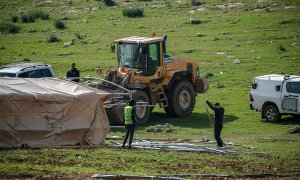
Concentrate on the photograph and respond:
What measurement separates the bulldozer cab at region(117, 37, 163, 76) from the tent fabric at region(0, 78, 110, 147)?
20.2ft

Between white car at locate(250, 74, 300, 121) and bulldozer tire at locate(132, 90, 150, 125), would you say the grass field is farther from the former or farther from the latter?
bulldozer tire at locate(132, 90, 150, 125)

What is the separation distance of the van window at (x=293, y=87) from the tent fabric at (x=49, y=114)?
9.02 meters

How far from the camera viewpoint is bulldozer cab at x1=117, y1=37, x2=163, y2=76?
36.8 metres

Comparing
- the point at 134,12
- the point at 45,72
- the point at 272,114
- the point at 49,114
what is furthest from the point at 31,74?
the point at 134,12

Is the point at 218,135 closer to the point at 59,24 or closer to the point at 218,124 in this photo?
the point at 218,124

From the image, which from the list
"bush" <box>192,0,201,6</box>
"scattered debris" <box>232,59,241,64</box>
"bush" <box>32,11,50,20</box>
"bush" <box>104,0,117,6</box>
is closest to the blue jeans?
"scattered debris" <box>232,59,241,64</box>

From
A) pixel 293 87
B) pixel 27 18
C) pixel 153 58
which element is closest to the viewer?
pixel 293 87

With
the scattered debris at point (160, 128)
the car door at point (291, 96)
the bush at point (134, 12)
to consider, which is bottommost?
the scattered debris at point (160, 128)

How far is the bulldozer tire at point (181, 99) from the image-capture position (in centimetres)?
3759

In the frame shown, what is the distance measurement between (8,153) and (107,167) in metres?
3.79

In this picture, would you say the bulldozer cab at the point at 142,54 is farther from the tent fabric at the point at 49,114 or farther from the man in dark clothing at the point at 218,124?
the man in dark clothing at the point at 218,124

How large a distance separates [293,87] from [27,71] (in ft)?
37.3

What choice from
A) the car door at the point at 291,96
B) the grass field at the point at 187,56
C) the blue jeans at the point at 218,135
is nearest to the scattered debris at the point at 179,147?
the blue jeans at the point at 218,135

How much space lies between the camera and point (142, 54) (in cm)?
3678
